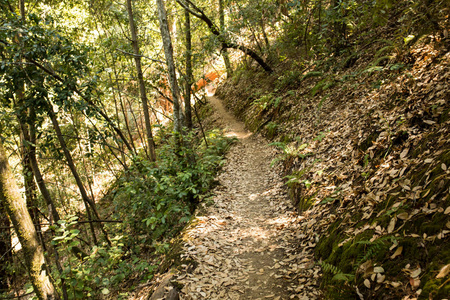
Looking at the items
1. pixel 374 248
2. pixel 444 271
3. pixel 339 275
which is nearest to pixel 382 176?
pixel 374 248

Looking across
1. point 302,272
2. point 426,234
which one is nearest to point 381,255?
point 426,234

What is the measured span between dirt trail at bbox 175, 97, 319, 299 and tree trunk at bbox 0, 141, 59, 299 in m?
1.71

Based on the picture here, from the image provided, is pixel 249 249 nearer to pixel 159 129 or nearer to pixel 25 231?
pixel 25 231

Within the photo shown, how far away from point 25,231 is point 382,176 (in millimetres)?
4537

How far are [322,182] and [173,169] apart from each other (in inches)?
145

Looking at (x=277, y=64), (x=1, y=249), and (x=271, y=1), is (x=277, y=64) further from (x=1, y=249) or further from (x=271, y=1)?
(x=1, y=249)

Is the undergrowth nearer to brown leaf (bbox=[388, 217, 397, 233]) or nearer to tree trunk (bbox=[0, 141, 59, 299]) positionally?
tree trunk (bbox=[0, 141, 59, 299])

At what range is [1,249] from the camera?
26.5ft

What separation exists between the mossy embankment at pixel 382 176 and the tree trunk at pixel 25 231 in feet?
11.1

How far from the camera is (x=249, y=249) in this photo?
4.66 meters

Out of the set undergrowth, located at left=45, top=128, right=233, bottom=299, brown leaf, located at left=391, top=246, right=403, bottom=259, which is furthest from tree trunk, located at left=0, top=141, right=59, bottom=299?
brown leaf, located at left=391, top=246, right=403, bottom=259

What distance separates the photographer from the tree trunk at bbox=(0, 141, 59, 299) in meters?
2.88

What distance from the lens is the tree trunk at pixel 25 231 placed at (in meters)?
2.88

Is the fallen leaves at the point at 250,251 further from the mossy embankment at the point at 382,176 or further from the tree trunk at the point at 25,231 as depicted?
the tree trunk at the point at 25,231
